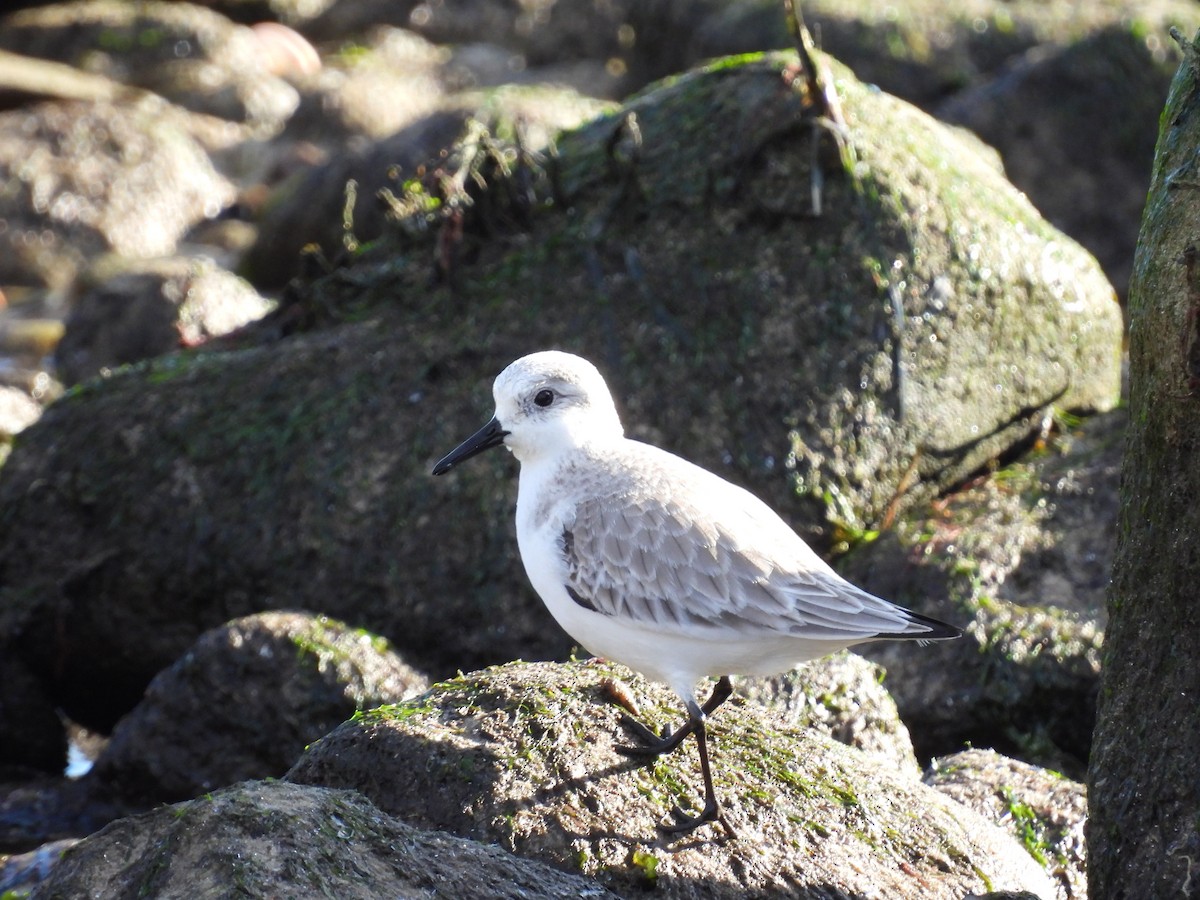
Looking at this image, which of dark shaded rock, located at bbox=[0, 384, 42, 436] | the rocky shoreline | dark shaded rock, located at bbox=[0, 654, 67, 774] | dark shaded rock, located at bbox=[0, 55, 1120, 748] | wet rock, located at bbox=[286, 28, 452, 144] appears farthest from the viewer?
wet rock, located at bbox=[286, 28, 452, 144]

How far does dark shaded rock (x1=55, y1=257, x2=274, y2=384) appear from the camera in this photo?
11.6 metres

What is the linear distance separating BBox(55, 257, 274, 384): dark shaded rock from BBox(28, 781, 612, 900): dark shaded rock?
8.29 metres

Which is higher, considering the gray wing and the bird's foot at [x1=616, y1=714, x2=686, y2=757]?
the gray wing

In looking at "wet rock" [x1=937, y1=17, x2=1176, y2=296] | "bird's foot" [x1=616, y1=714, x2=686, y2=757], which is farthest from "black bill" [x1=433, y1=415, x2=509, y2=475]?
"wet rock" [x1=937, y1=17, x2=1176, y2=296]

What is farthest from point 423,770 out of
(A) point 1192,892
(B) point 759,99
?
(B) point 759,99

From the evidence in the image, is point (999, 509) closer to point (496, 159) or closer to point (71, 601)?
point (496, 159)

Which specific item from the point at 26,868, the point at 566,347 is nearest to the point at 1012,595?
the point at 566,347

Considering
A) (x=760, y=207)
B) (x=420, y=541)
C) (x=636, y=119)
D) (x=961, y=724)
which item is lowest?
(x=961, y=724)

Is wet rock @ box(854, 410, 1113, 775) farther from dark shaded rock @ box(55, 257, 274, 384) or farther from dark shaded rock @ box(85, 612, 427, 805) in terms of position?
dark shaded rock @ box(55, 257, 274, 384)

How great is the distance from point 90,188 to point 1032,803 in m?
13.8

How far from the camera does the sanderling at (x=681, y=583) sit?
179 inches

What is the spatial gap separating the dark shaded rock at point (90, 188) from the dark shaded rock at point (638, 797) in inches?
503

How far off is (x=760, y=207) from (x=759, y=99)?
0.69m

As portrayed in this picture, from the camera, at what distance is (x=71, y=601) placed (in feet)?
24.7
